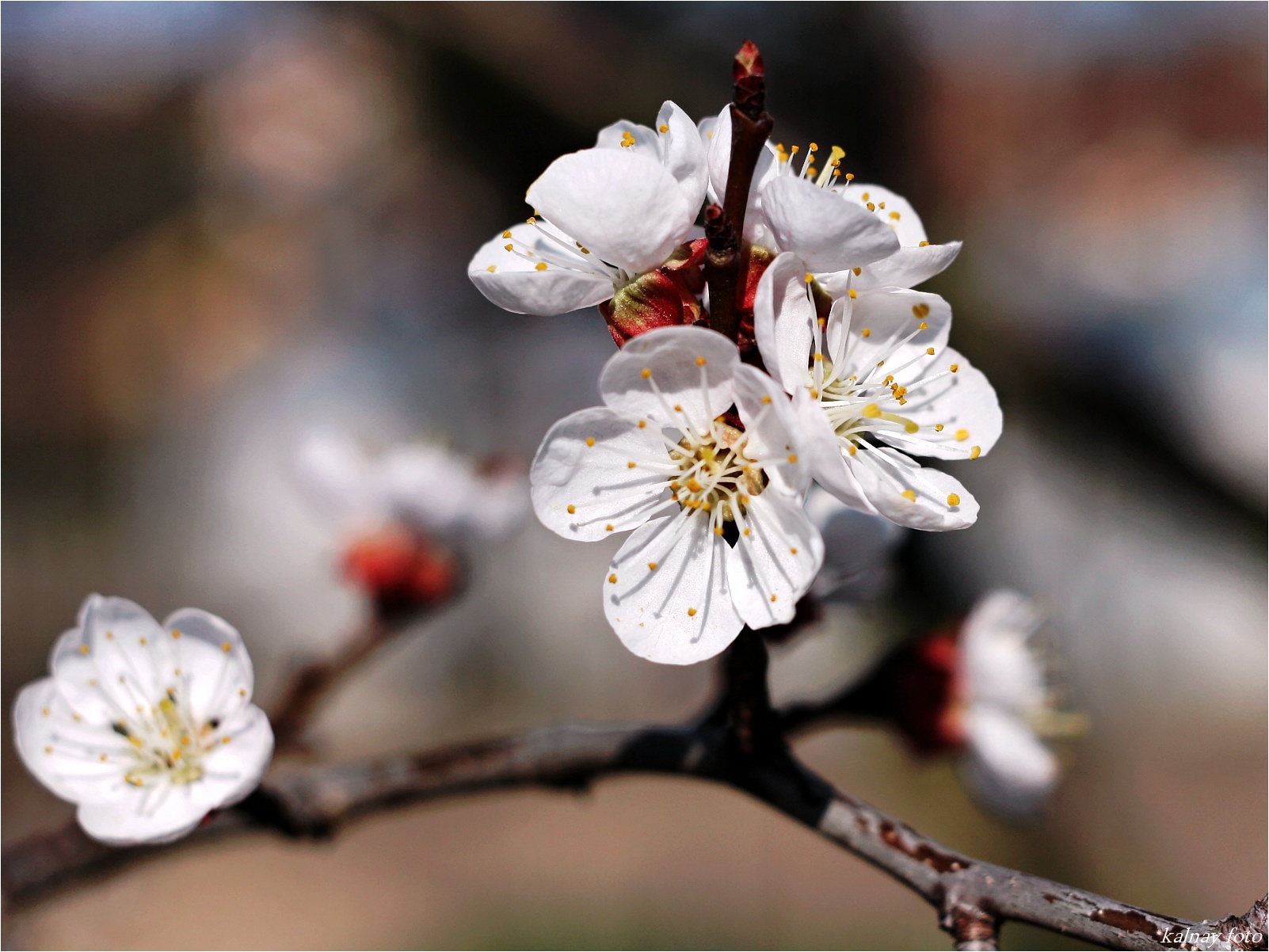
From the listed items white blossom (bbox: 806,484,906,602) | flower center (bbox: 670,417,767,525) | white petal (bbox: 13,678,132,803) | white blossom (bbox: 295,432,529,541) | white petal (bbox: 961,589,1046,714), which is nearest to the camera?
flower center (bbox: 670,417,767,525)

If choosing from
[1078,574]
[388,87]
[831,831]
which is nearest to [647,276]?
[831,831]

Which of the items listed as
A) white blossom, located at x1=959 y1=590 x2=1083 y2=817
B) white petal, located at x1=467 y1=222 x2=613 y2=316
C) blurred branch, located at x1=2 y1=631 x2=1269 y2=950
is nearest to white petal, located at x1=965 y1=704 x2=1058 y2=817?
white blossom, located at x1=959 y1=590 x2=1083 y2=817

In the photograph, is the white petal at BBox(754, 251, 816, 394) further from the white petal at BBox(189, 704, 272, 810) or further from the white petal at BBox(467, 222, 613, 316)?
the white petal at BBox(189, 704, 272, 810)

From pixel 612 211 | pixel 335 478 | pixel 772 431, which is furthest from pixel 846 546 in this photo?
pixel 335 478

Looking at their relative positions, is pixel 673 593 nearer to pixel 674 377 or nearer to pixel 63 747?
pixel 674 377

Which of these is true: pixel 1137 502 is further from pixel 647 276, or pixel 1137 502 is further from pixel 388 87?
pixel 388 87

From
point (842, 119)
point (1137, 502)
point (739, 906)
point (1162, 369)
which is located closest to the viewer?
point (1137, 502)
